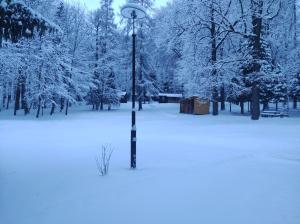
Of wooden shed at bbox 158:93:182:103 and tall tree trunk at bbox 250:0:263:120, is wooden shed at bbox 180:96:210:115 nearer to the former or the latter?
tall tree trunk at bbox 250:0:263:120

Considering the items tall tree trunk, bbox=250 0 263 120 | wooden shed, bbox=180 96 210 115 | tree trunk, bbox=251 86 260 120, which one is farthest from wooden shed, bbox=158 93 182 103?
tree trunk, bbox=251 86 260 120

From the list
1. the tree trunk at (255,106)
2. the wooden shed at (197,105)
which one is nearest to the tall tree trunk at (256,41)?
the tree trunk at (255,106)

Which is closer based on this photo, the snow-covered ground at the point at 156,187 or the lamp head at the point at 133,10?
the snow-covered ground at the point at 156,187

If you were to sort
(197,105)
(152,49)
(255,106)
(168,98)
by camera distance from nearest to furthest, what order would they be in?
(255,106) < (197,105) < (152,49) < (168,98)

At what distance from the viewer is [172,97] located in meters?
75.1

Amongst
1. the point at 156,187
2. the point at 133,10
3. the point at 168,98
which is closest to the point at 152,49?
the point at 168,98

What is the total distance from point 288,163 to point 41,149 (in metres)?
7.96

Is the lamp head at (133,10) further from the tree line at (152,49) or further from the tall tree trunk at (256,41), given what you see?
the tall tree trunk at (256,41)

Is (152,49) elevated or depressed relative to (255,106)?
elevated

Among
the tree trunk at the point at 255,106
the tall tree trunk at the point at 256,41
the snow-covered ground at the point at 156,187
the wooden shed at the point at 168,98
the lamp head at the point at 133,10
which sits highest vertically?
the tall tree trunk at the point at 256,41

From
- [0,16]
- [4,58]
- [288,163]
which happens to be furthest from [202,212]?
[4,58]

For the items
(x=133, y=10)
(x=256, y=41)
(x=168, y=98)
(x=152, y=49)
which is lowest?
(x=168, y=98)

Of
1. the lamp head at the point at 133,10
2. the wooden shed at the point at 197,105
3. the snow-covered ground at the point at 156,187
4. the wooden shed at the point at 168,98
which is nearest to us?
the snow-covered ground at the point at 156,187

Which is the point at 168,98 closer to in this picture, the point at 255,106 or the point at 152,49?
the point at 152,49
